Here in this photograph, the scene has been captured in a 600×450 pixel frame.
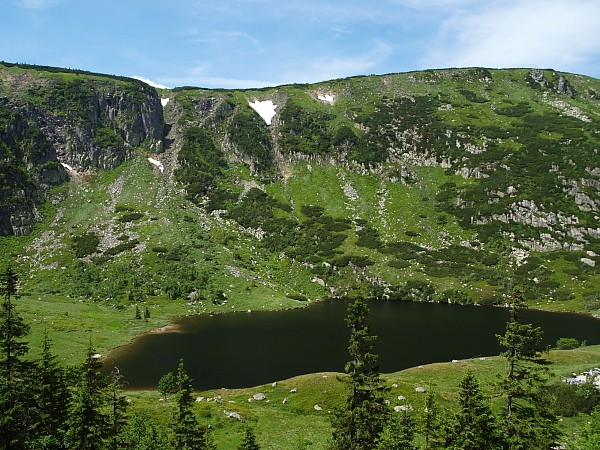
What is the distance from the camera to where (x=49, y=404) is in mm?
23938

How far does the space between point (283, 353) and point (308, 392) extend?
83.0 feet

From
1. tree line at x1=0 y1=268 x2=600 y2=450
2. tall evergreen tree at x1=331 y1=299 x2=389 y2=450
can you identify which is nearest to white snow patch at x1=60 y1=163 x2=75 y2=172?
tree line at x1=0 y1=268 x2=600 y2=450

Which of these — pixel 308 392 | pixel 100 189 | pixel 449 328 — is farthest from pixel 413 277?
pixel 100 189

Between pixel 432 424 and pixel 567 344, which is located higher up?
pixel 432 424

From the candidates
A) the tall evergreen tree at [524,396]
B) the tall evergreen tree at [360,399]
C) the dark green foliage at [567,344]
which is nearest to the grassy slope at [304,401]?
the tall evergreen tree at [524,396]

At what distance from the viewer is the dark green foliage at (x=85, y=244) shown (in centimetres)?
14562

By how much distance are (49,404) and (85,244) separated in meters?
140

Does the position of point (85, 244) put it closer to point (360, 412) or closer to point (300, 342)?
point (300, 342)

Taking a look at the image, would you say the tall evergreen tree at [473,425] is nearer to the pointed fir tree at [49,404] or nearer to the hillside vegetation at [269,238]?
the pointed fir tree at [49,404]

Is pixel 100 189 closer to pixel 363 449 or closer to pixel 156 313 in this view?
pixel 156 313

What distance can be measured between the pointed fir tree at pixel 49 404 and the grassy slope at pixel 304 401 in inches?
610

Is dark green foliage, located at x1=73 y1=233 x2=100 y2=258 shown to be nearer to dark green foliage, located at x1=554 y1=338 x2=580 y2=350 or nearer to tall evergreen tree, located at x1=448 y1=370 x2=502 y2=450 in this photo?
dark green foliage, located at x1=554 y1=338 x2=580 y2=350

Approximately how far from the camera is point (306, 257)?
16050 centimetres

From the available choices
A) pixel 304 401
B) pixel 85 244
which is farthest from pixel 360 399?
pixel 85 244
